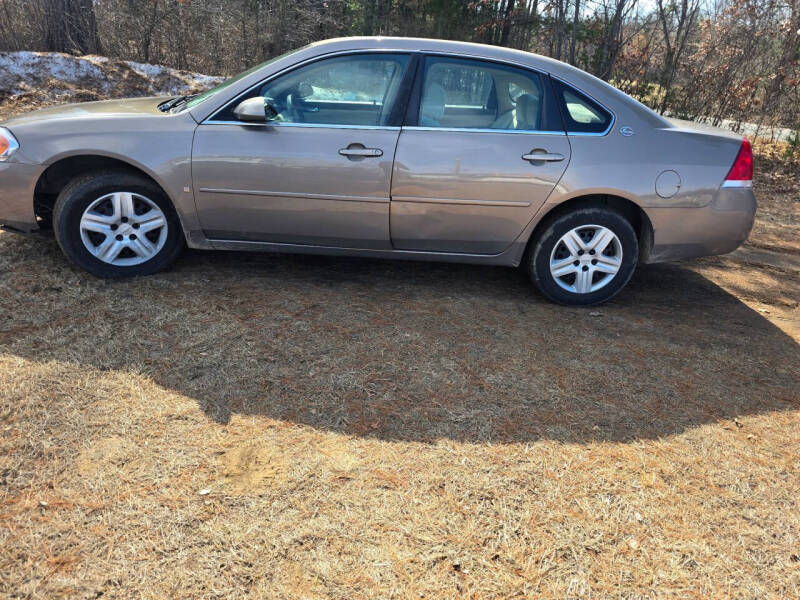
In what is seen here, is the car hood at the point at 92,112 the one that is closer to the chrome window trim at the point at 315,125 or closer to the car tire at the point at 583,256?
the chrome window trim at the point at 315,125

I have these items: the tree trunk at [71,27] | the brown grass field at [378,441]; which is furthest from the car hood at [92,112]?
the tree trunk at [71,27]

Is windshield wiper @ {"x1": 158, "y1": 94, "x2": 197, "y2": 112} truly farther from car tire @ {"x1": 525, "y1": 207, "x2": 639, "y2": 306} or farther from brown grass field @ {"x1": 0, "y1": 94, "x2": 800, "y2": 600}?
car tire @ {"x1": 525, "y1": 207, "x2": 639, "y2": 306}

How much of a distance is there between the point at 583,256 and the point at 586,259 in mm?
39

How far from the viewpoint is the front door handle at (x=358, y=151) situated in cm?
408

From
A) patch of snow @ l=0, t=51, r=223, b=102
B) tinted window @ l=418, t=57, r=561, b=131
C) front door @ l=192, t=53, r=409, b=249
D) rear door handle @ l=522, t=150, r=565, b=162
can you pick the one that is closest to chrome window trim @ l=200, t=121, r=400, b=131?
front door @ l=192, t=53, r=409, b=249

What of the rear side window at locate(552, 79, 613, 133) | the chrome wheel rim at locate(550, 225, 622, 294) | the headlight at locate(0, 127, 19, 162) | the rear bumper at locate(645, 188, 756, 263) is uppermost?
the rear side window at locate(552, 79, 613, 133)

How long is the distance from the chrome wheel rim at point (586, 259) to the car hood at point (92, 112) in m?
2.93

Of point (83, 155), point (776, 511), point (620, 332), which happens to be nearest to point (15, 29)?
point (83, 155)

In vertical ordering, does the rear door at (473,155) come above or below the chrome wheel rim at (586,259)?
above

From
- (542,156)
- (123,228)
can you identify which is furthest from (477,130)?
(123,228)

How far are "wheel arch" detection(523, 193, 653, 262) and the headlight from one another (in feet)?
11.5

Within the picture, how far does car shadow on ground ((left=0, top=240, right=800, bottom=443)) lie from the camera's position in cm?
319

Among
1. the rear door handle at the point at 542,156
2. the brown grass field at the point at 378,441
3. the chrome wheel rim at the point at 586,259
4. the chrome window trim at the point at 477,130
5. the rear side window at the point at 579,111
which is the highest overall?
the rear side window at the point at 579,111

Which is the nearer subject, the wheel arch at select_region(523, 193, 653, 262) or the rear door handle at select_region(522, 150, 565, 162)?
the rear door handle at select_region(522, 150, 565, 162)
